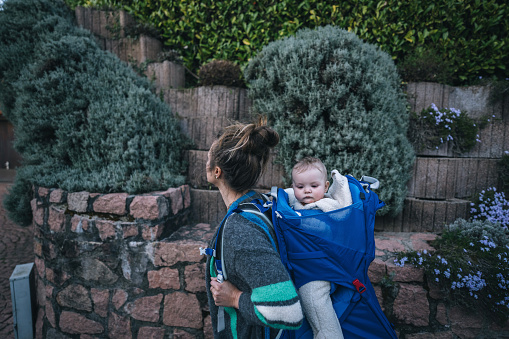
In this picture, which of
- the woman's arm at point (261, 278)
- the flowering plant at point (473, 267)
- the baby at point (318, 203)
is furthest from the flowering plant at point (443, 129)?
the woman's arm at point (261, 278)

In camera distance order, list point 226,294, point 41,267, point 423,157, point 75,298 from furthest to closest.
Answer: point 423,157 → point 41,267 → point 75,298 → point 226,294

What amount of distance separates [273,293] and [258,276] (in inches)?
3.6

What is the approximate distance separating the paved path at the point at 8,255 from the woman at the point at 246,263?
3623mm

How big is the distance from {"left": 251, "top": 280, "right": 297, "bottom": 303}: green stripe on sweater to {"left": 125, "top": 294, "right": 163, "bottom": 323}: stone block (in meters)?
1.95

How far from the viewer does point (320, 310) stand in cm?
137

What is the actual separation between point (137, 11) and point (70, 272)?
4406mm

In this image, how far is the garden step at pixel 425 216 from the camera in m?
3.09

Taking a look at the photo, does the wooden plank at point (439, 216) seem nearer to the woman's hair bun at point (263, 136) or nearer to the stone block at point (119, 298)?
the woman's hair bun at point (263, 136)

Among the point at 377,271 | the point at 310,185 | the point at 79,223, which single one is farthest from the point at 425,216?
the point at 79,223

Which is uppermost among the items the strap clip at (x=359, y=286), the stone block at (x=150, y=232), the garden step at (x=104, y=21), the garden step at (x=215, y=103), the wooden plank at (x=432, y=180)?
the garden step at (x=104, y=21)

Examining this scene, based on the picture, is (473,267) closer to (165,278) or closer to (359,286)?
(359,286)

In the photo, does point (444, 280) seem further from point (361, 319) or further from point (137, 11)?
point (137, 11)

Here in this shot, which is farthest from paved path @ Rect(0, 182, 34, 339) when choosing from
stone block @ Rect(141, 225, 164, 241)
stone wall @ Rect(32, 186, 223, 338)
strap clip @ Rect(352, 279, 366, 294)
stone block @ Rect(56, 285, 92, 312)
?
strap clip @ Rect(352, 279, 366, 294)

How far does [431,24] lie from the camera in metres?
3.89
